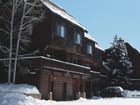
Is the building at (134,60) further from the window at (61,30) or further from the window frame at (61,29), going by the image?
the window at (61,30)

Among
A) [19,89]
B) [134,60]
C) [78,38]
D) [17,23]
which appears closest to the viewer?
[19,89]

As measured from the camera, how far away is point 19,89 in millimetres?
34312

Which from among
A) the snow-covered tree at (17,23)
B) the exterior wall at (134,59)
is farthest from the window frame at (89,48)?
the exterior wall at (134,59)

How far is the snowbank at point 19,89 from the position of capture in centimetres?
3397

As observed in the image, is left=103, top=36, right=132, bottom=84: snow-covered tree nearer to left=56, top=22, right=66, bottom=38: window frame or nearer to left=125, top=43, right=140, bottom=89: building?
left=125, top=43, right=140, bottom=89: building

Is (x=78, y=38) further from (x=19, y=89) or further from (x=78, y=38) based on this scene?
(x=19, y=89)

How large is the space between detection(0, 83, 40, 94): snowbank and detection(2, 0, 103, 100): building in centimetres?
142

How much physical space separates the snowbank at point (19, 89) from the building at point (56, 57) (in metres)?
1.42

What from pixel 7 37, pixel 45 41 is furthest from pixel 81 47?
pixel 7 37

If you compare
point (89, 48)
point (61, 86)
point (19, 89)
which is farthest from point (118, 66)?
point (19, 89)

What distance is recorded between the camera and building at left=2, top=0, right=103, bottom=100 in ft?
123

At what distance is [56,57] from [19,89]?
40.6 ft

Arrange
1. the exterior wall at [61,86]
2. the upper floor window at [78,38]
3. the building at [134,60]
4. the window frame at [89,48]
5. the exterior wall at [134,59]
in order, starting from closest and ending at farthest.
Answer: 1. the exterior wall at [61,86]
2. the upper floor window at [78,38]
3. the window frame at [89,48]
4. the building at [134,60]
5. the exterior wall at [134,59]

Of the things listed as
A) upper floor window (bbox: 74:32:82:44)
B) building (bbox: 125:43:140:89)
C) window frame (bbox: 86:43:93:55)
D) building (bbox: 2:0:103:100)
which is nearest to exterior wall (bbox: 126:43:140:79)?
building (bbox: 125:43:140:89)
